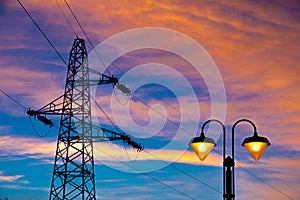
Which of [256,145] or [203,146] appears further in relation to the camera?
[203,146]

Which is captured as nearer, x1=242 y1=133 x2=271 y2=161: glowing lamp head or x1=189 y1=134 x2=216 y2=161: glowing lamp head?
x1=242 y1=133 x2=271 y2=161: glowing lamp head

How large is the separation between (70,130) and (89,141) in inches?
87.7

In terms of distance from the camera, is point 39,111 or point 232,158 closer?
point 232,158

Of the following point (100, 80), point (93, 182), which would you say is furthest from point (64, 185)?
point (100, 80)

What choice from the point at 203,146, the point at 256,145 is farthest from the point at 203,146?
the point at 256,145

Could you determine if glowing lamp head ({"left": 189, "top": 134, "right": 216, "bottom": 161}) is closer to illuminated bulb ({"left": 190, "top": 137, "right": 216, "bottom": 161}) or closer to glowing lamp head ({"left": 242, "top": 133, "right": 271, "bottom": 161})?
illuminated bulb ({"left": 190, "top": 137, "right": 216, "bottom": 161})

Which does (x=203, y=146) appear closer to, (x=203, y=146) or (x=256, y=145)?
(x=203, y=146)

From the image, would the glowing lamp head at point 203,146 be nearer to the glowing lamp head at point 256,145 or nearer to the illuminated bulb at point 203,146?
the illuminated bulb at point 203,146

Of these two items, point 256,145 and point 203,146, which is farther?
point 203,146

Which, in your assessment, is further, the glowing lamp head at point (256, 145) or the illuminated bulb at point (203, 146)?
the illuminated bulb at point (203, 146)

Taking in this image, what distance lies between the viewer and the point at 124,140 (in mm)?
51625

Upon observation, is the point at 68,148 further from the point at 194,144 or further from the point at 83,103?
the point at 194,144

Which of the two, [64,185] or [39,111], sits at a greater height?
[39,111]

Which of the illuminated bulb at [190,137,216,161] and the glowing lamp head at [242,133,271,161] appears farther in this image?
the illuminated bulb at [190,137,216,161]
